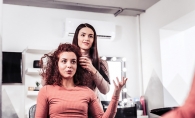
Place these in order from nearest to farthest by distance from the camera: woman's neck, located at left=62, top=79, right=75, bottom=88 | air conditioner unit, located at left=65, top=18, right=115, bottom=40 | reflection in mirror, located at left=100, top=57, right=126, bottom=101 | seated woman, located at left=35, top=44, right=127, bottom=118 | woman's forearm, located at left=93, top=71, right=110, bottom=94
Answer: seated woman, located at left=35, top=44, right=127, bottom=118 → woman's neck, located at left=62, top=79, right=75, bottom=88 → woman's forearm, located at left=93, top=71, right=110, bottom=94 → air conditioner unit, located at left=65, top=18, right=115, bottom=40 → reflection in mirror, located at left=100, top=57, right=126, bottom=101

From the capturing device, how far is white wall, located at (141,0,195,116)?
2.42m

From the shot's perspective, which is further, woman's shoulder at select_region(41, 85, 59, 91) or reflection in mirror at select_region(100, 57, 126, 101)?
reflection in mirror at select_region(100, 57, 126, 101)

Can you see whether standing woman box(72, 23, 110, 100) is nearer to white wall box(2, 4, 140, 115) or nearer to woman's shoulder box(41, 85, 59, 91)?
woman's shoulder box(41, 85, 59, 91)

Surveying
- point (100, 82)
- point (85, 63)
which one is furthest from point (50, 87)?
point (100, 82)

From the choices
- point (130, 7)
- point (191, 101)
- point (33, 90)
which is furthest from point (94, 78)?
point (130, 7)

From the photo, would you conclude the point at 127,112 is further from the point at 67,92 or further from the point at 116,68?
the point at 67,92

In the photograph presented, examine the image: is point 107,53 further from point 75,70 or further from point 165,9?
point 75,70

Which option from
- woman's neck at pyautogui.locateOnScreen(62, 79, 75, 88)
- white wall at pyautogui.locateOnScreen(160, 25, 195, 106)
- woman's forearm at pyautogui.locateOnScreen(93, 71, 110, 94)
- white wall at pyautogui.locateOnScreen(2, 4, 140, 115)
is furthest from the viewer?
white wall at pyautogui.locateOnScreen(2, 4, 140, 115)

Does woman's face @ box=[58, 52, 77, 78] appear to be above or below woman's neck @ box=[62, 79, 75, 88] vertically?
above

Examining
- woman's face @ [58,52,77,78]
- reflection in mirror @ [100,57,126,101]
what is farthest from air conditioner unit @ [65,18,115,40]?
woman's face @ [58,52,77,78]

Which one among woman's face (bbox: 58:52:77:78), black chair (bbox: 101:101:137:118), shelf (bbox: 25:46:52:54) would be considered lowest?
black chair (bbox: 101:101:137:118)

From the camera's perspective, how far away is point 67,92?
113 centimetres

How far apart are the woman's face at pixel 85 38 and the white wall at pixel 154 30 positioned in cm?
92

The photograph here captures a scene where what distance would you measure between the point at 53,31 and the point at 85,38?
925 mm
